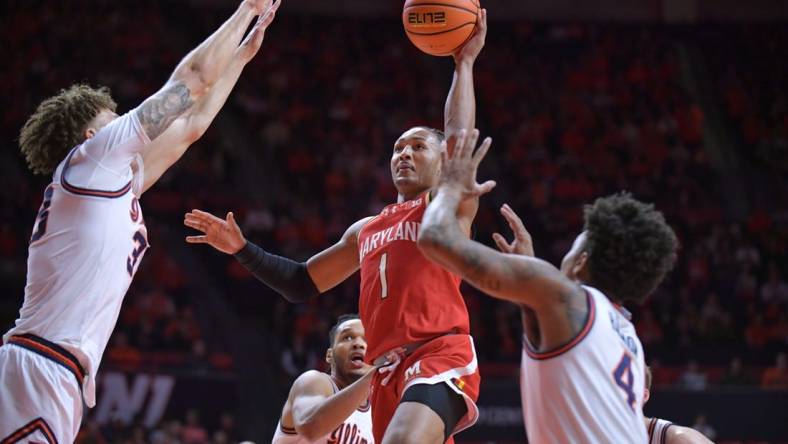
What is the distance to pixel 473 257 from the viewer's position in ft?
13.0

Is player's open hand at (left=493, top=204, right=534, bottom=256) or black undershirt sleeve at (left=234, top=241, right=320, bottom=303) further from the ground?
player's open hand at (left=493, top=204, right=534, bottom=256)

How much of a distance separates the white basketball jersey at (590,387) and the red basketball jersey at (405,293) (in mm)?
1304

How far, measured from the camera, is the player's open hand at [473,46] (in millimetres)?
5562

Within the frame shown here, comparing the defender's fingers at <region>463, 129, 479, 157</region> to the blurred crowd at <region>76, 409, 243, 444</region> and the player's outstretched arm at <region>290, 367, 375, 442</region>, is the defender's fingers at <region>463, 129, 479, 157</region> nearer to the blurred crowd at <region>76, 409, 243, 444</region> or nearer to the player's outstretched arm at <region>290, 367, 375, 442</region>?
the player's outstretched arm at <region>290, 367, 375, 442</region>

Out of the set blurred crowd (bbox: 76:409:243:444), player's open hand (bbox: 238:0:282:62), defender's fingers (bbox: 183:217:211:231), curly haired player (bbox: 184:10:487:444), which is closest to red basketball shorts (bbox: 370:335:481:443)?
curly haired player (bbox: 184:10:487:444)

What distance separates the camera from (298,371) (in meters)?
13.5

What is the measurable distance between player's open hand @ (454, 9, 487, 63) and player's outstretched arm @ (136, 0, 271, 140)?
3.80 ft

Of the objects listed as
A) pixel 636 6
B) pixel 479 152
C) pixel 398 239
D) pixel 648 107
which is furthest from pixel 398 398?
pixel 636 6

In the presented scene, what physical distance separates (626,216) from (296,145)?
15043 mm

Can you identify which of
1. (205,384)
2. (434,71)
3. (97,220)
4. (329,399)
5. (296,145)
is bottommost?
(205,384)

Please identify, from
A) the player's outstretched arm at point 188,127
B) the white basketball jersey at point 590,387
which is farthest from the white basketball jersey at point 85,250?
the white basketball jersey at point 590,387

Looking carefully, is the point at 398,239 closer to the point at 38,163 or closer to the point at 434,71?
the point at 38,163

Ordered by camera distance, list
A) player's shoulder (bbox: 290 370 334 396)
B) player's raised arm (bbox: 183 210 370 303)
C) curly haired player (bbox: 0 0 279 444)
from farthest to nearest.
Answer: player's raised arm (bbox: 183 210 370 303)
player's shoulder (bbox: 290 370 334 396)
curly haired player (bbox: 0 0 279 444)

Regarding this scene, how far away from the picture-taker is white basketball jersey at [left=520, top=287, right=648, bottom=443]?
3828 mm
